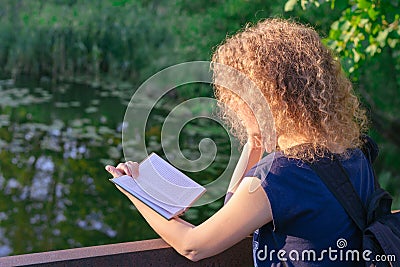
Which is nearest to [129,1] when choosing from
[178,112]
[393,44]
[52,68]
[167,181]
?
[52,68]

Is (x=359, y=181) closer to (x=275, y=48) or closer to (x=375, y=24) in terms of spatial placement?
(x=275, y=48)

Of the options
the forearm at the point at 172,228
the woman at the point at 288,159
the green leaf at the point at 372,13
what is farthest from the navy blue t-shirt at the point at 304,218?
the green leaf at the point at 372,13

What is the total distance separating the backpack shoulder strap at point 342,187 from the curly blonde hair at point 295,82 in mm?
37

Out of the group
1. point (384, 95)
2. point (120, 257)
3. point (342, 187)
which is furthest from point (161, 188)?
point (384, 95)

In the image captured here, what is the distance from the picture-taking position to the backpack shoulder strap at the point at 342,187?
1440 millimetres

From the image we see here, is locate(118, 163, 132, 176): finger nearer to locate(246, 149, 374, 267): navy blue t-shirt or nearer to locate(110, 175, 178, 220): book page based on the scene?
locate(110, 175, 178, 220): book page

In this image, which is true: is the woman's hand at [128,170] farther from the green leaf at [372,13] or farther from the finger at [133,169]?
the green leaf at [372,13]

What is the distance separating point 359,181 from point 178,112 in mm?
8373

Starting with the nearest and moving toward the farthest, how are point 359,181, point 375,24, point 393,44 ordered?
1. point 359,181
2. point 375,24
3. point 393,44

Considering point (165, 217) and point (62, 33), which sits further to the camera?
point (62, 33)

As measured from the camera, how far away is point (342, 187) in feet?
4.75

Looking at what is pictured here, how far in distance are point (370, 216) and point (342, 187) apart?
0.29ft

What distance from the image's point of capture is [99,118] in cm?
910

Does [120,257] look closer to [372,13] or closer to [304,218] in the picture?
[304,218]
